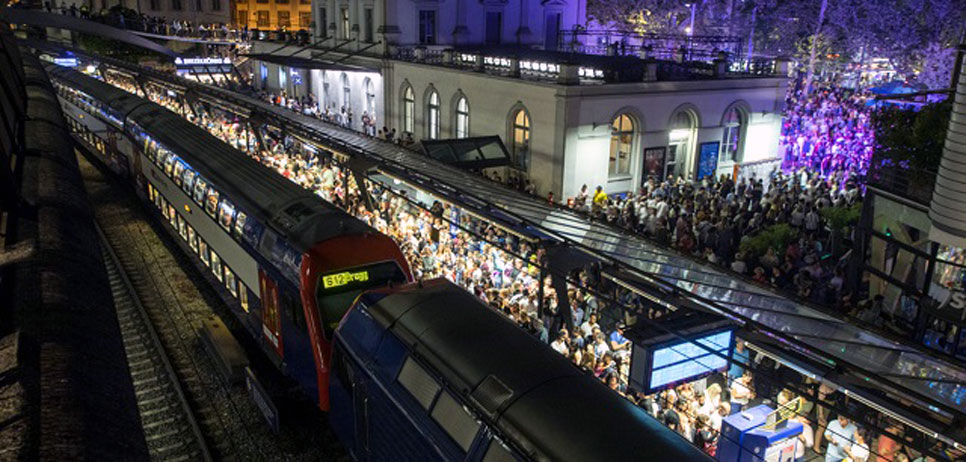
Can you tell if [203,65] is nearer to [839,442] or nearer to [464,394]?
[464,394]

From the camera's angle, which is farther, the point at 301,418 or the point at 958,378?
the point at 301,418

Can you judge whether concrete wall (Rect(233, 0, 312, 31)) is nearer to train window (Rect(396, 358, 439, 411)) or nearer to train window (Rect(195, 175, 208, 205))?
train window (Rect(195, 175, 208, 205))

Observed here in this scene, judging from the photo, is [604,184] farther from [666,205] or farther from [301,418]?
[301,418]

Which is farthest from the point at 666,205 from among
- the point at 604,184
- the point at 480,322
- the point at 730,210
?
the point at 480,322

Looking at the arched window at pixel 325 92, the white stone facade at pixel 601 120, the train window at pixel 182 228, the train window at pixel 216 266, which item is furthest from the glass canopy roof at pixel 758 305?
the arched window at pixel 325 92

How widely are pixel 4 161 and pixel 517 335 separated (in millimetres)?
4804

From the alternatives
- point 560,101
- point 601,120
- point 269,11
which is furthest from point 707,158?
point 269,11

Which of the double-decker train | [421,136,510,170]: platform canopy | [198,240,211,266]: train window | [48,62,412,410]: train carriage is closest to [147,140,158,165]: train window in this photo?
[48,62,412,410]: train carriage

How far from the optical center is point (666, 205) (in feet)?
66.7

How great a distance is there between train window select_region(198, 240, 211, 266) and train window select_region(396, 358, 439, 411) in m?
10.1

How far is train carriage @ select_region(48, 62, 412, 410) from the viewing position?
10289 millimetres

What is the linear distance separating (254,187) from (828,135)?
25.1 m

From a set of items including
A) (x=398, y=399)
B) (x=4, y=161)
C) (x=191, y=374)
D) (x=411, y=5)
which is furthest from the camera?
(x=411, y=5)

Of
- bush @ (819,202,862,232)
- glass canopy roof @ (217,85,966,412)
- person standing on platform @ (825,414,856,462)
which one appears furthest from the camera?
bush @ (819,202,862,232)
